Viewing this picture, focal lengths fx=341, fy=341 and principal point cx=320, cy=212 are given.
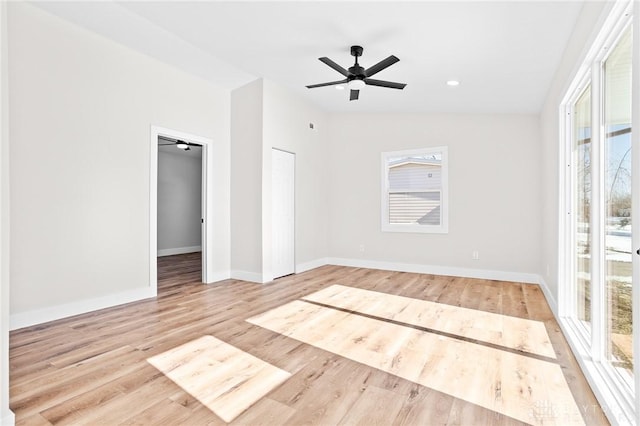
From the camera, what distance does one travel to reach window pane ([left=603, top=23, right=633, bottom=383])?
182 centimetres

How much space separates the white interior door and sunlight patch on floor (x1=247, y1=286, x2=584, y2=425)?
54.7 inches

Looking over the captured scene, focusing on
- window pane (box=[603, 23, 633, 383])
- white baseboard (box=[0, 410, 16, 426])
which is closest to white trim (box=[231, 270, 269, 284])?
white baseboard (box=[0, 410, 16, 426])

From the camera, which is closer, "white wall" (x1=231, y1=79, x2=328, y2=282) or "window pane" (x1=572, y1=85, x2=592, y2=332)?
"window pane" (x1=572, y1=85, x2=592, y2=332)

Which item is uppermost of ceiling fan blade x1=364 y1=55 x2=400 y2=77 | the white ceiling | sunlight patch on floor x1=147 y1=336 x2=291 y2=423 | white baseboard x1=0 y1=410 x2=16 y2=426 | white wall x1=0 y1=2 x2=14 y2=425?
the white ceiling

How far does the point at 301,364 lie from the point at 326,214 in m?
4.43

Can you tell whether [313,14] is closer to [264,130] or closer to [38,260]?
[264,130]

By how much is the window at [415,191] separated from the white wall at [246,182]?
2.41 m

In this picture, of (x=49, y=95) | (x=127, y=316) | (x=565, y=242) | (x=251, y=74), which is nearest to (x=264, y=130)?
(x=251, y=74)

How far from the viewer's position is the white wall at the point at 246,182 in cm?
508

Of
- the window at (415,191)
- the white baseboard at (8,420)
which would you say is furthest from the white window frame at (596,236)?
the white baseboard at (8,420)

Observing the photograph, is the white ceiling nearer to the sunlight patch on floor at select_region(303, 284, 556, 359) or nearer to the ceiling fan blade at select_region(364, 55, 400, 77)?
the ceiling fan blade at select_region(364, 55, 400, 77)

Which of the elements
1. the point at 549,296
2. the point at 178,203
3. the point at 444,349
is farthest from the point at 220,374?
the point at 178,203

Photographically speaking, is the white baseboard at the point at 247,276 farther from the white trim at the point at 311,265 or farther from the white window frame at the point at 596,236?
the white window frame at the point at 596,236

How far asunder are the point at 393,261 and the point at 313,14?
4.29 m
